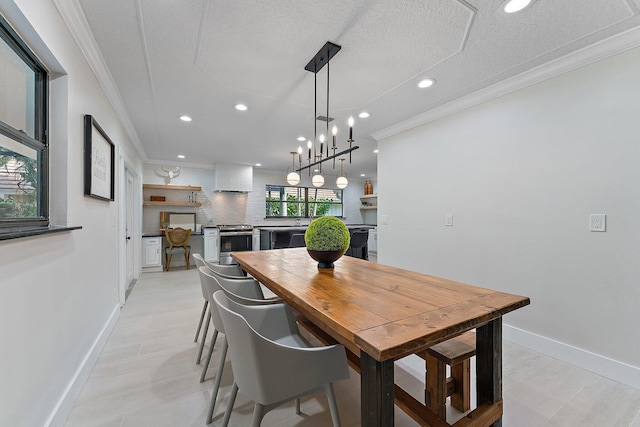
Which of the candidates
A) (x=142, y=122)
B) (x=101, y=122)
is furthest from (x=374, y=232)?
(x=101, y=122)

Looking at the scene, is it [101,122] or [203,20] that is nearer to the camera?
[203,20]

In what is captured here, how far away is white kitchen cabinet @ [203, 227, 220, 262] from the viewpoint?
5.77 meters

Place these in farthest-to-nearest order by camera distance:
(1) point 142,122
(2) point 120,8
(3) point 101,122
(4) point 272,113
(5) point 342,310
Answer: (1) point 142,122, (4) point 272,113, (3) point 101,122, (2) point 120,8, (5) point 342,310

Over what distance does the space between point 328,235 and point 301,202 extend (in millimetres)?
6045

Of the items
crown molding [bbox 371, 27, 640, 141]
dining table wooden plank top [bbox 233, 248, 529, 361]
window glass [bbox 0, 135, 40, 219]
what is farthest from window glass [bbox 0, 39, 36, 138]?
crown molding [bbox 371, 27, 640, 141]

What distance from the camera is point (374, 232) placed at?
771cm

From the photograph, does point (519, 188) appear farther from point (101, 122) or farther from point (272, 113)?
point (101, 122)

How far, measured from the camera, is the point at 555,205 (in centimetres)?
219

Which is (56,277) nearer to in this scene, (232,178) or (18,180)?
(18,180)

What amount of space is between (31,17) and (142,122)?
255 centimetres

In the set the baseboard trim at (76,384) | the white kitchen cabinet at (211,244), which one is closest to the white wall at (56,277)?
the baseboard trim at (76,384)

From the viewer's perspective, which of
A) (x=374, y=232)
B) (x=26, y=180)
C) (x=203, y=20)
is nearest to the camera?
(x=26, y=180)

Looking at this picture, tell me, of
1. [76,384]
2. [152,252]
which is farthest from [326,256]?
[152,252]

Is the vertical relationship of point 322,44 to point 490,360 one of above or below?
above
